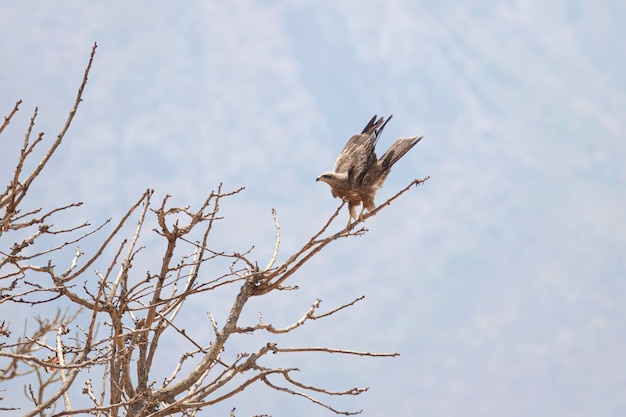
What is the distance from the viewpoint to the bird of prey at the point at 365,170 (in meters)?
8.12

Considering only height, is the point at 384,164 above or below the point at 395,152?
below

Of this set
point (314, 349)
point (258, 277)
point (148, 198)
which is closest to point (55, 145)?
point (148, 198)

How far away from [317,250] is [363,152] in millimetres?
2816

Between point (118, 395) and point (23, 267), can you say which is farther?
point (118, 395)

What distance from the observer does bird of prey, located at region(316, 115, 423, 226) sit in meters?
8.12

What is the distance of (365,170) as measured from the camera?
26.6 feet

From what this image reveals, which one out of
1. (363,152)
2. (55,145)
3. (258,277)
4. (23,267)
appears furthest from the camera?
(363,152)

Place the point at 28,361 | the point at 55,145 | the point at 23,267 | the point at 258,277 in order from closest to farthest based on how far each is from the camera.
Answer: the point at 28,361, the point at 55,145, the point at 23,267, the point at 258,277

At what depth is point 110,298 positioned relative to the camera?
16.7 ft

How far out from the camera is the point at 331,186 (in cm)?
837

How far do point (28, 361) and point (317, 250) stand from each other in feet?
7.95

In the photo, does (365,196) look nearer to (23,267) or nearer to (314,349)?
(314,349)

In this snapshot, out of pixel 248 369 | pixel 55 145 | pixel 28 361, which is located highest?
pixel 55 145

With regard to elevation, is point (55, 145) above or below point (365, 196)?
below
